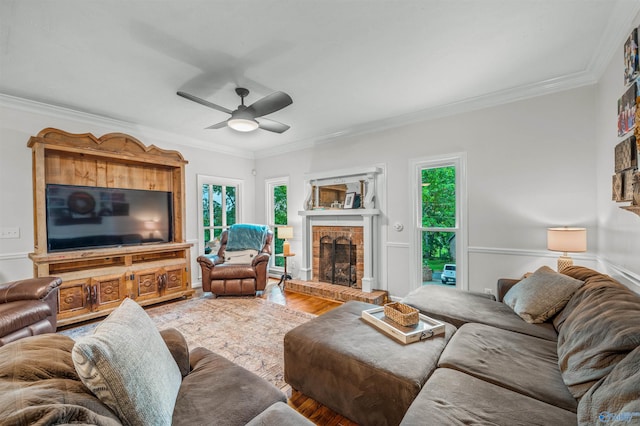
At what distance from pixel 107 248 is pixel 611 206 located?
213 inches

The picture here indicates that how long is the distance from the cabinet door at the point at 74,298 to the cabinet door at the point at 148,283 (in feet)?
1.64

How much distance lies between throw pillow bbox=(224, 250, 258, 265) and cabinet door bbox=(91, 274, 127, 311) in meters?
1.42

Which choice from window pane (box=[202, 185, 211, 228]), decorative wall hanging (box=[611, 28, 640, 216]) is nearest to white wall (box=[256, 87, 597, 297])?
decorative wall hanging (box=[611, 28, 640, 216])

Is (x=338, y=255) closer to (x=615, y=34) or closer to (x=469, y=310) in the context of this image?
(x=469, y=310)

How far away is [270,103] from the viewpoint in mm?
2520

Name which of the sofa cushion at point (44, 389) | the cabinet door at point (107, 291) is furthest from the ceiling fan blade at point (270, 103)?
the cabinet door at point (107, 291)

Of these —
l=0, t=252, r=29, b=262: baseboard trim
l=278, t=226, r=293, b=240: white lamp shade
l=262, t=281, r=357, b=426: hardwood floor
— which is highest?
l=278, t=226, r=293, b=240: white lamp shade

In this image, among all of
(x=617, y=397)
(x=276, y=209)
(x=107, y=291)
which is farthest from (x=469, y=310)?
(x=276, y=209)

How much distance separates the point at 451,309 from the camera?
223 centimetres

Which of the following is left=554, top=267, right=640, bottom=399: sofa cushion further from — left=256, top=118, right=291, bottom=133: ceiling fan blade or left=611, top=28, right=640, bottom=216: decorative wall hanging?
left=256, top=118, right=291, bottom=133: ceiling fan blade

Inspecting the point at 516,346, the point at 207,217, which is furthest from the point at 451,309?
the point at 207,217

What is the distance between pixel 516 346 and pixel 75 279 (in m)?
4.31

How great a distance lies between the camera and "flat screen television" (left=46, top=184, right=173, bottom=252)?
10.6 ft

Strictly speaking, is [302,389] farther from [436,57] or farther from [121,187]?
[121,187]
